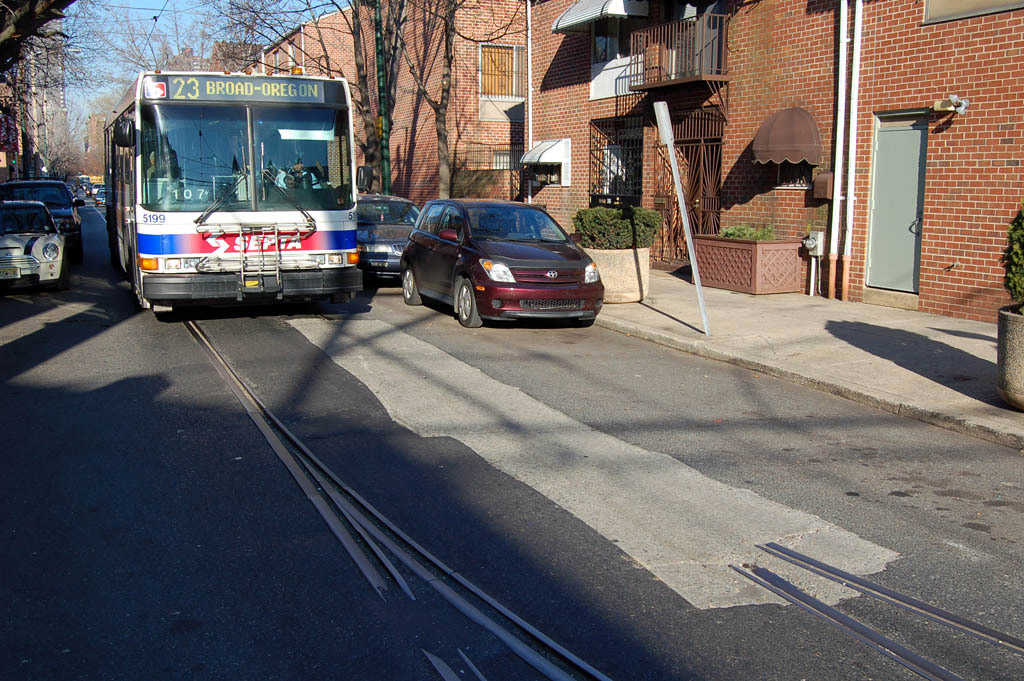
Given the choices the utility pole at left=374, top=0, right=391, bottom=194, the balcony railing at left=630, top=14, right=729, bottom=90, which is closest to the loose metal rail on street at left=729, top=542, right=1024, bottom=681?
the balcony railing at left=630, top=14, right=729, bottom=90

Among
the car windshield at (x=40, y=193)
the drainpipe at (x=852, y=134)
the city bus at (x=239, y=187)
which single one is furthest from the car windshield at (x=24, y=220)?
the drainpipe at (x=852, y=134)

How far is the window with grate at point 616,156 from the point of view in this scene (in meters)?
20.1

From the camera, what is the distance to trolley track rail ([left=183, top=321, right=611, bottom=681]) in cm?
374

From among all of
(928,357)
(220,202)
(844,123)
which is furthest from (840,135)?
(220,202)

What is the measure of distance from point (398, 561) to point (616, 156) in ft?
56.5

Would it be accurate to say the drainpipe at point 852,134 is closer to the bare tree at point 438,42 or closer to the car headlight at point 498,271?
the car headlight at point 498,271

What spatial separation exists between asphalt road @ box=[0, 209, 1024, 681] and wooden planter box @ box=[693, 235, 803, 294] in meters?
5.49

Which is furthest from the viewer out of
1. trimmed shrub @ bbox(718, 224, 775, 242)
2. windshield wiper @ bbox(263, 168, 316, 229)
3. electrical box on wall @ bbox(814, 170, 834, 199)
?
trimmed shrub @ bbox(718, 224, 775, 242)

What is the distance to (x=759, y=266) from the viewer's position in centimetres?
1493

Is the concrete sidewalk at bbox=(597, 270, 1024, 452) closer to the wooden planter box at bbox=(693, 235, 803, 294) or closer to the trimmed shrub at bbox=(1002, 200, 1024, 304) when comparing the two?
the wooden planter box at bbox=(693, 235, 803, 294)

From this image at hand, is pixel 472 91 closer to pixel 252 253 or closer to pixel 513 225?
pixel 513 225

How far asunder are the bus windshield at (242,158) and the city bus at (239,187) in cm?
1

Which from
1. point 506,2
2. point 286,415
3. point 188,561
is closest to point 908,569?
point 188,561

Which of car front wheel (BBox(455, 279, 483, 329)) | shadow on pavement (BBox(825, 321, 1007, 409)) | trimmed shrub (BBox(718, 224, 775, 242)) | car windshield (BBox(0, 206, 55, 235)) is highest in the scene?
car windshield (BBox(0, 206, 55, 235))
